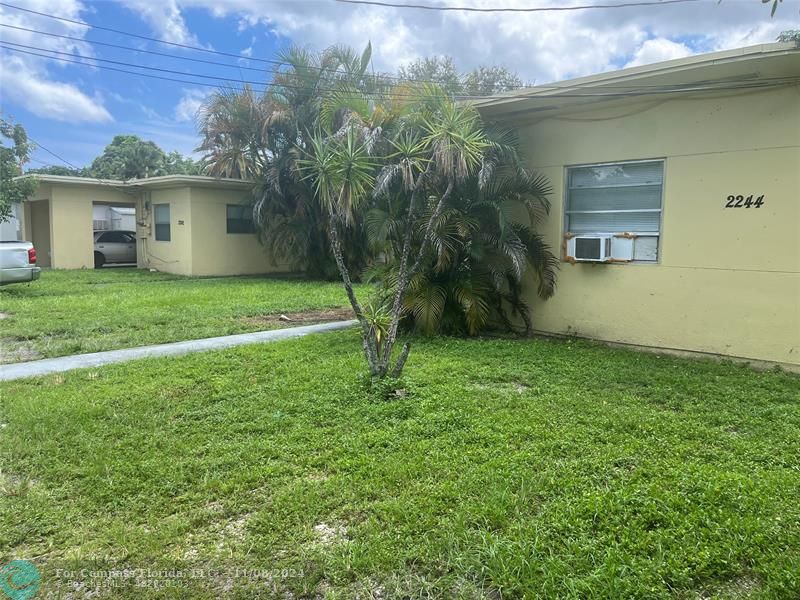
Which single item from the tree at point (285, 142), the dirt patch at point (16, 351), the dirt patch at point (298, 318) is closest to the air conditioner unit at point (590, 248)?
the dirt patch at point (298, 318)

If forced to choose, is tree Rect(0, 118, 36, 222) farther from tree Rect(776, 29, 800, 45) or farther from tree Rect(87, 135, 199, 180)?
tree Rect(87, 135, 199, 180)

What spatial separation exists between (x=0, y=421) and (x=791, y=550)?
5.50 m

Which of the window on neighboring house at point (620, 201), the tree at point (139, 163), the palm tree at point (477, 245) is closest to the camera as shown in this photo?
the window on neighboring house at point (620, 201)

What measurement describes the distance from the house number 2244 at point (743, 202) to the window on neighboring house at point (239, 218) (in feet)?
48.9

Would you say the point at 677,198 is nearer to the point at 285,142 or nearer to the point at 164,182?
the point at 285,142

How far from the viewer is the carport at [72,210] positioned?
1836 centimetres

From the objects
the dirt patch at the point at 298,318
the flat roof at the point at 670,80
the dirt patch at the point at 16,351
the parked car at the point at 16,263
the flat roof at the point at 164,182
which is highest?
the flat roof at the point at 670,80

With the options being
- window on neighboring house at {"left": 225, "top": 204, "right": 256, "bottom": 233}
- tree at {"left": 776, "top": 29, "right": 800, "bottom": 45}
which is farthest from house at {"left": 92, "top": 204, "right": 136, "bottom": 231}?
tree at {"left": 776, "top": 29, "right": 800, "bottom": 45}

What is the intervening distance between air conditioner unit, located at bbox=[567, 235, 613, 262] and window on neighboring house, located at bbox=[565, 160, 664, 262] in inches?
8.4

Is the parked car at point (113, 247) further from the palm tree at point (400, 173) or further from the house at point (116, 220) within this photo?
the palm tree at point (400, 173)

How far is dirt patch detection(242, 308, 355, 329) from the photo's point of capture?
31.6ft

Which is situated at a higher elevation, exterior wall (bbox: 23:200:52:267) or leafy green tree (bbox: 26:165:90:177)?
leafy green tree (bbox: 26:165:90:177)

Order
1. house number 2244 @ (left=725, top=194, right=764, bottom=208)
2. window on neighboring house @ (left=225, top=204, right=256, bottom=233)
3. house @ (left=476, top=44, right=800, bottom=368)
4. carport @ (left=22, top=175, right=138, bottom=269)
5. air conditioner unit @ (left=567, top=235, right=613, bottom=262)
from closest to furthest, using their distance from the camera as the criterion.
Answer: house @ (left=476, top=44, right=800, bottom=368)
house number 2244 @ (left=725, top=194, right=764, bottom=208)
air conditioner unit @ (left=567, top=235, right=613, bottom=262)
carport @ (left=22, top=175, right=138, bottom=269)
window on neighboring house @ (left=225, top=204, right=256, bottom=233)

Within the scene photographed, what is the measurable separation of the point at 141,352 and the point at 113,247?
625 inches
